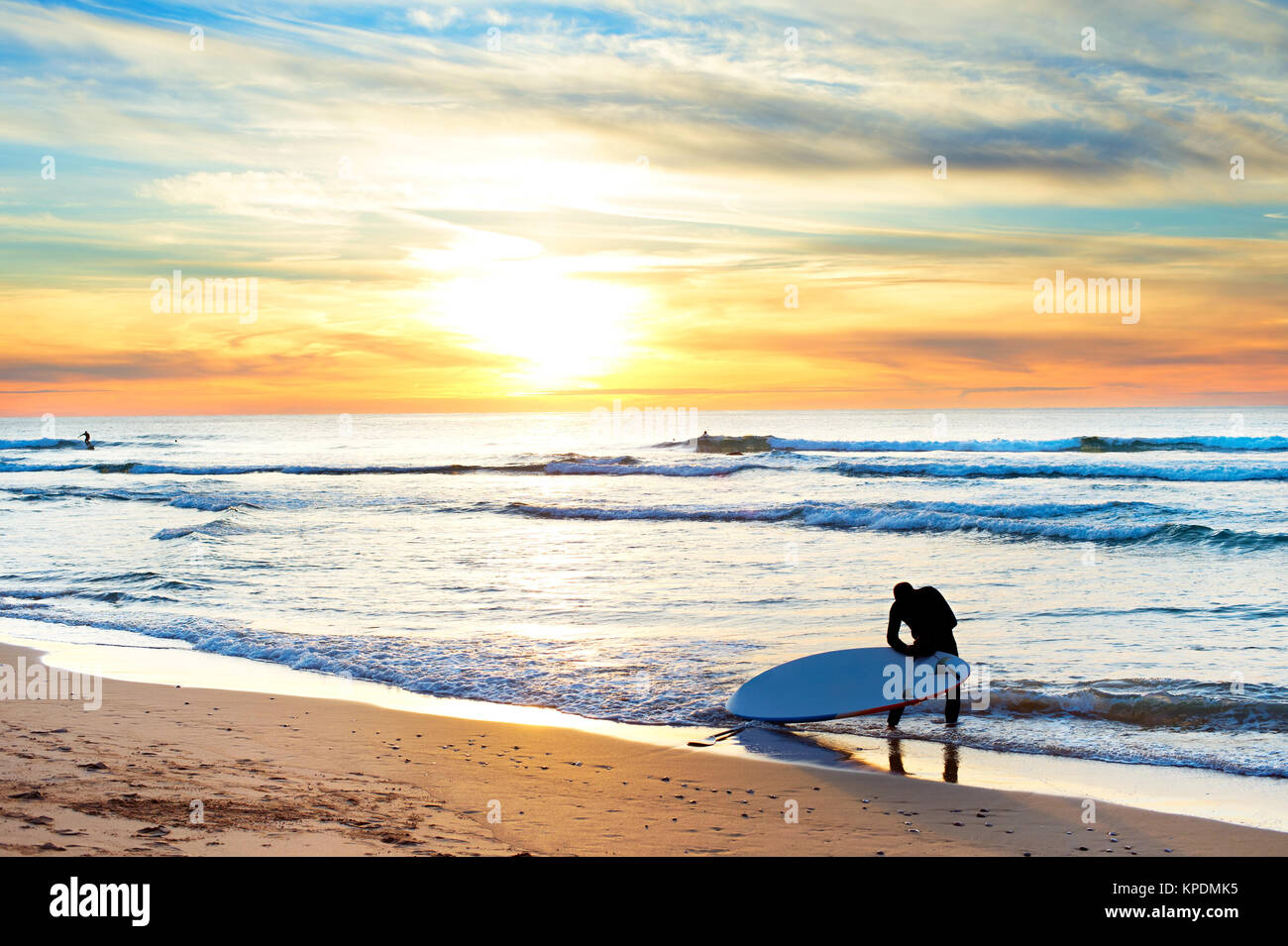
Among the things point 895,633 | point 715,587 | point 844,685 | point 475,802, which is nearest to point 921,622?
point 895,633

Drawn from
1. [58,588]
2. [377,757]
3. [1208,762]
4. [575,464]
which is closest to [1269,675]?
[1208,762]

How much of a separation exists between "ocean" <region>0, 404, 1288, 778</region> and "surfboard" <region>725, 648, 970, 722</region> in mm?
303

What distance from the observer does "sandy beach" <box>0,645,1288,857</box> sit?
479 cm

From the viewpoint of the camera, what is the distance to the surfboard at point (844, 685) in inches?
292

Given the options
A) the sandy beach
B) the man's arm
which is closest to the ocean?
the man's arm

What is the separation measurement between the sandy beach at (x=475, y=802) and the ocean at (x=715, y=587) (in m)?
1.38

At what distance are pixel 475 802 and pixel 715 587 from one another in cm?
885

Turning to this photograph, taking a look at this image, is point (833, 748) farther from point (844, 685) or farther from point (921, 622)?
point (921, 622)

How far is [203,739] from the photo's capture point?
6.81m

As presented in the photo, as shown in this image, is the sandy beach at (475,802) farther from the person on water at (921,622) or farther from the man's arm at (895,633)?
the person on water at (921,622)

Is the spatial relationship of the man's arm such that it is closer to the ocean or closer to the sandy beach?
the ocean

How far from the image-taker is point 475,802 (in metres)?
5.55

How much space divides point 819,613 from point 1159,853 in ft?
22.6
